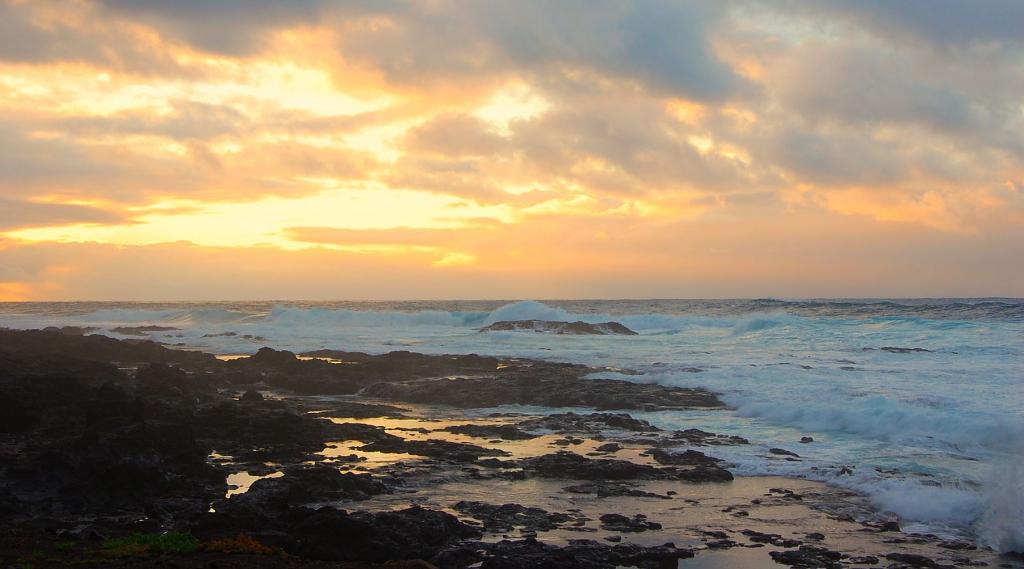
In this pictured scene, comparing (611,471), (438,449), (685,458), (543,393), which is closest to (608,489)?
(611,471)

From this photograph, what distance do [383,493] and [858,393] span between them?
654 inches

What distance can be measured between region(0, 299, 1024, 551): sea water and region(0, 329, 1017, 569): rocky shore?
3.40 feet

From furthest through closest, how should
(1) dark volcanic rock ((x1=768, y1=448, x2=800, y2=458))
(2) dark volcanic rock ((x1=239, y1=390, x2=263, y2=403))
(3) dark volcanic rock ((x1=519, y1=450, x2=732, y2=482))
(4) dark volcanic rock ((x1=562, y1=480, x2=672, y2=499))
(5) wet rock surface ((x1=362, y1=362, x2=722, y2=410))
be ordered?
(5) wet rock surface ((x1=362, y1=362, x2=722, y2=410)) < (2) dark volcanic rock ((x1=239, y1=390, x2=263, y2=403)) < (1) dark volcanic rock ((x1=768, y1=448, x2=800, y2=458)) < (3) dark volcanic rock ((x1=519, y1=450, x2=732, y2=482)) < (4) dark volcanic rock ((x1=562, y1=480, x2=672, y2=499))

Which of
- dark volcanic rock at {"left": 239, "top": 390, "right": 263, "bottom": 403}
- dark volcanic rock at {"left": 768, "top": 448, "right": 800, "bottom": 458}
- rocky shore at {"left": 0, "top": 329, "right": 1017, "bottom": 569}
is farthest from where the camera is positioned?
dark volcanic rock at {"left": 239, "top": 390, "right": 263, "bottom": 403}

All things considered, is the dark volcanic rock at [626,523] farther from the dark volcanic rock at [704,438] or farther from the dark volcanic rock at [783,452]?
the dark volcanic rock at [704,438]

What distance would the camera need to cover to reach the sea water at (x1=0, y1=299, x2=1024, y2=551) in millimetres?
13875

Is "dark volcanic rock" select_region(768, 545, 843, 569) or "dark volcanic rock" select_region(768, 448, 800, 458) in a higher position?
"dark volcanic rock" select_region(768, 448, 800, 458)

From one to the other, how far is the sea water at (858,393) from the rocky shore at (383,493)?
3.40ft

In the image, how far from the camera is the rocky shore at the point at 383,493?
33.4ft

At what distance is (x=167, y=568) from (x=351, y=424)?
12409 mm

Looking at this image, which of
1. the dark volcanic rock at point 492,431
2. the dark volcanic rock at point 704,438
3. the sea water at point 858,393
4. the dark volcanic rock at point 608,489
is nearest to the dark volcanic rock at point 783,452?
the sea water at point 858,393

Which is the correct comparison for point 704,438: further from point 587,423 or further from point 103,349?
point 103,349

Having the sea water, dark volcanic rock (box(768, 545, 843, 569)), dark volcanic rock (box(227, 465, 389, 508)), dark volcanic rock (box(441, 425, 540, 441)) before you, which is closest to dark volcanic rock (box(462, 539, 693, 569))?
dark volcanic rock (box(768, 545, 843, 569))

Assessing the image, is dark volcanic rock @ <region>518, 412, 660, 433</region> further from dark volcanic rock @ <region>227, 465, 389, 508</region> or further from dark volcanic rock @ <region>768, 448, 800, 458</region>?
dark volcanic rock @ <region>227, 465, 389, 508</region>
